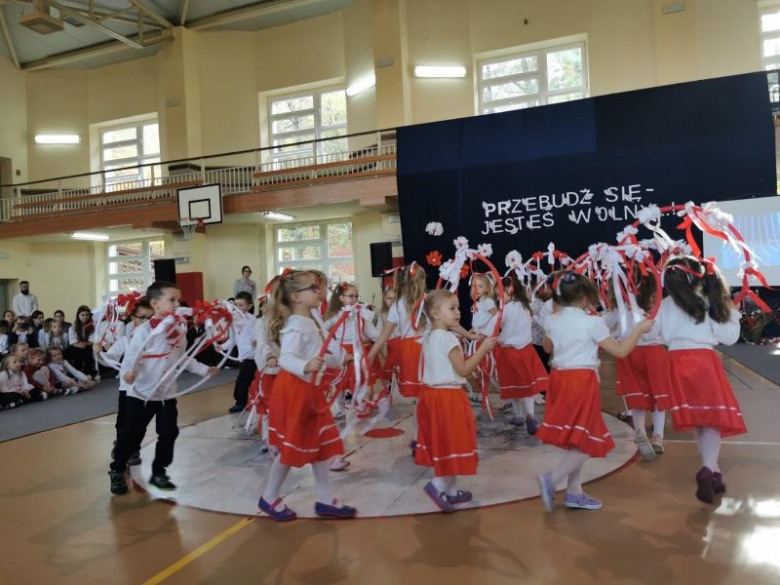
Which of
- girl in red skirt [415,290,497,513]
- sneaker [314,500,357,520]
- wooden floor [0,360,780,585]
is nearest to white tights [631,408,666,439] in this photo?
wooden floor [0,360,780,585]

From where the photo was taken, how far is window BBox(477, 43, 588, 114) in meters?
13.1

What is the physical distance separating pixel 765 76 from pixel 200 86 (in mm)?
12857

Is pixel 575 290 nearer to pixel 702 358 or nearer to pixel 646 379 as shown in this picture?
pixel 702 358

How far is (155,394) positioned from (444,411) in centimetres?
183

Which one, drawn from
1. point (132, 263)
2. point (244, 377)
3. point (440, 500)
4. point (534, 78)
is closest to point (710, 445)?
point (440, 500)

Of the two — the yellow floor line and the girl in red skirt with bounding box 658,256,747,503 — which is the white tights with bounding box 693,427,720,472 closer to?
the girl in red skirt with bounding box 658,256,747,503

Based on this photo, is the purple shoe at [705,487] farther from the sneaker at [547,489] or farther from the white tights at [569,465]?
the sneaker at [547,489]

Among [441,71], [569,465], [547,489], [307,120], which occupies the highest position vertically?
[441,71]

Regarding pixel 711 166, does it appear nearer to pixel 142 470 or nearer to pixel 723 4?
pixel 723 4

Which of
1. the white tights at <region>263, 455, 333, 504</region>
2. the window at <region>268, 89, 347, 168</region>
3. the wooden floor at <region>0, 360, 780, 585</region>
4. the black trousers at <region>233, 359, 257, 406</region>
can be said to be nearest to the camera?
the wooden floor at <region>0, 360, 780, 585</region>

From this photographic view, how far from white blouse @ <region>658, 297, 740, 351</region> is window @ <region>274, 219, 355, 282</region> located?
12192 millimetres

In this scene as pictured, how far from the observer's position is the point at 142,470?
4098 millimetres

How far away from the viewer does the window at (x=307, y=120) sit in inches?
602

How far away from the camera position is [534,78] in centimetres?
1342
